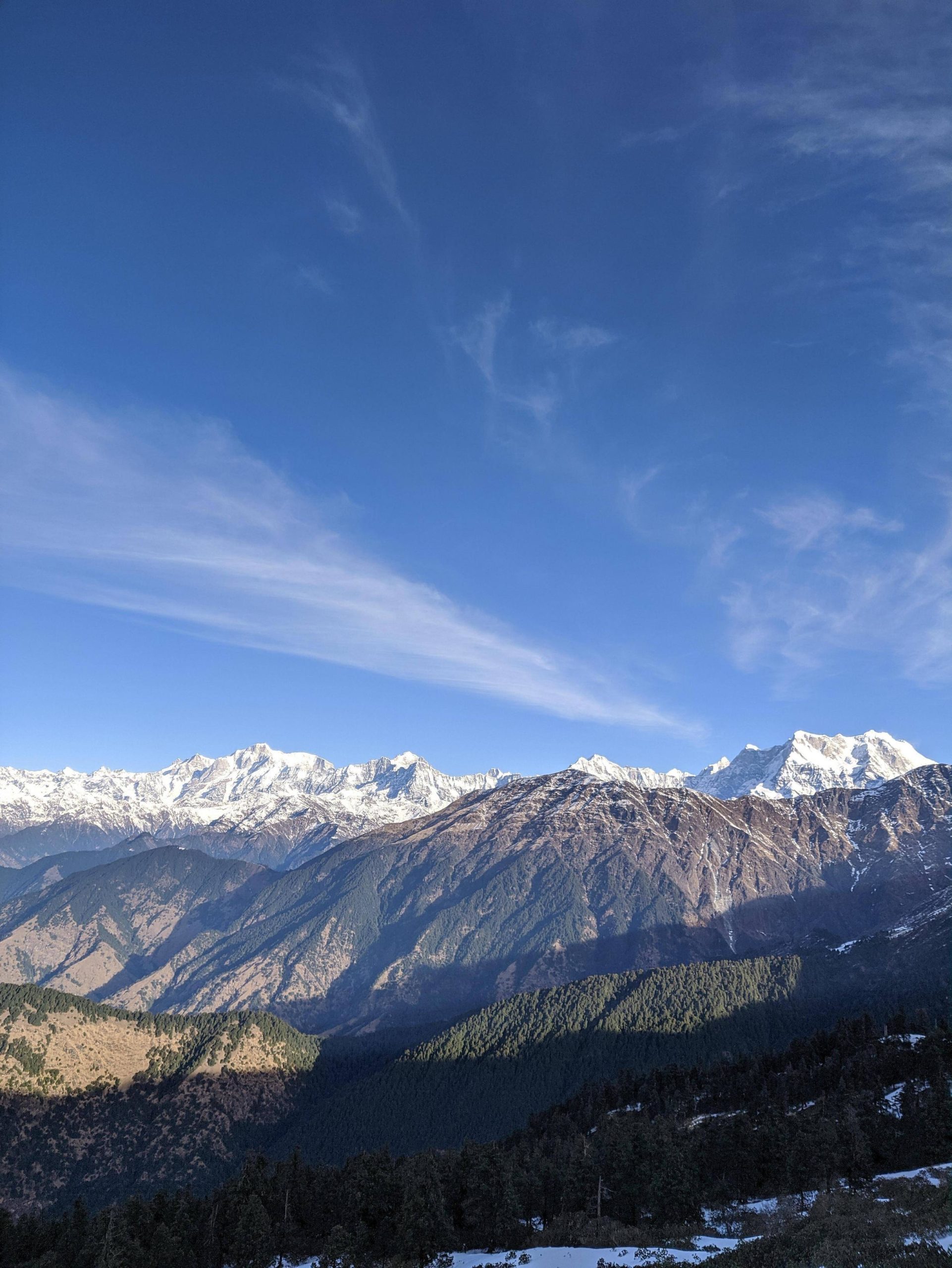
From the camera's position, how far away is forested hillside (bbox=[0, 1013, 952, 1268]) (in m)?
87.9

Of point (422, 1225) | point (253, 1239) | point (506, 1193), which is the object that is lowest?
point (253, 1239)

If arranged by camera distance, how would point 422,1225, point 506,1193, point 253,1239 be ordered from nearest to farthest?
point 422,1225 < point 253,1239 < point 506,1193

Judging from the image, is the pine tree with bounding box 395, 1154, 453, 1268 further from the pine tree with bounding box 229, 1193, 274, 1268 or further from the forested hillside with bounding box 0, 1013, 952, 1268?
the pine tree with bounding box 229, 1193, 274, 1268

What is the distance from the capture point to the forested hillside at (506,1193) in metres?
87.9

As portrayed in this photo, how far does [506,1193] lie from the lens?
3848 inches

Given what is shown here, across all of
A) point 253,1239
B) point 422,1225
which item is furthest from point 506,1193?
point 253,1239

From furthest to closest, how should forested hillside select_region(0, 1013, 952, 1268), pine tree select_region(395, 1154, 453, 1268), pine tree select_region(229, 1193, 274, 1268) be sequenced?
1. pine tree select_region(229, 1193, 274, 1268)
2. forested hillside select_region(0, 1013, 952, 1268)
3. pine tree select_region(395, 1154, 453, 1268)

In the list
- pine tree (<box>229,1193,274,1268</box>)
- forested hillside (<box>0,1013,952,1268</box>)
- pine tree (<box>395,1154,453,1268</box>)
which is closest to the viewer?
pine tree (<box>395,1154,453,1268</box>)

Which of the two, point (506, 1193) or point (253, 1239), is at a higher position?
point (506, 1193)

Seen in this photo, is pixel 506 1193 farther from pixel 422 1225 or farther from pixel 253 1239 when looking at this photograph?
pixel 253 1239

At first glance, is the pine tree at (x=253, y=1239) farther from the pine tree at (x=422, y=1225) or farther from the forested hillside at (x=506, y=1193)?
the pine tree at (x=422, y=1225)

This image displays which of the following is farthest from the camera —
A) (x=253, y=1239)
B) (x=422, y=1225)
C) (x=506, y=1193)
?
(x=506, y=1193)

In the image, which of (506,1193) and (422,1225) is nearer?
(422,1225)

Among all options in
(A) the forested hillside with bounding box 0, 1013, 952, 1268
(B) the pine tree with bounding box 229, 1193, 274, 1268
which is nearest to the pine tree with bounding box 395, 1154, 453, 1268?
(A) the forested hillside with bounding box 0, 1013, 952, 1268
